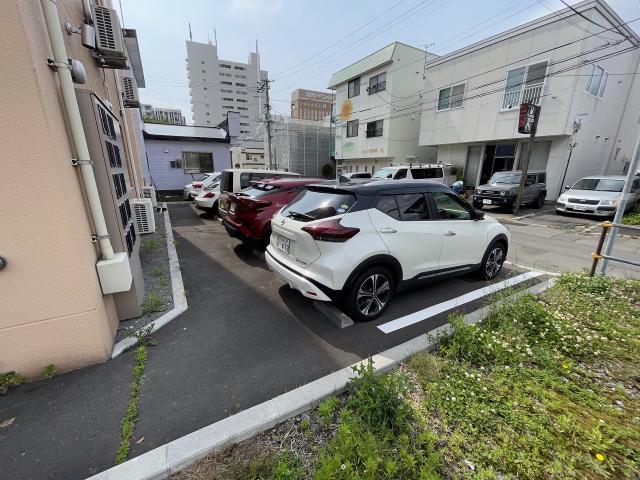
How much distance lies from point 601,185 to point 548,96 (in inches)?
193

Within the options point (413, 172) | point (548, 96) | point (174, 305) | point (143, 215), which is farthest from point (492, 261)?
point (548, 96)

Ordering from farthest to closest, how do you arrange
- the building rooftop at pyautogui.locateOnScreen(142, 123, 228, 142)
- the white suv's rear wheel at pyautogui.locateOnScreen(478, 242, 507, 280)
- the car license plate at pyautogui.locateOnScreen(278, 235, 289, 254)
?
the building rooftop at pyautogui.locateOnScreen(142, 123, 228, 142)
the white suv's rear wheel at pyautogui.locateOnScreen(478, 242, 507, 280)
the car license plate at pyautogui.locateOnScreen(278, 235, 289, 254)

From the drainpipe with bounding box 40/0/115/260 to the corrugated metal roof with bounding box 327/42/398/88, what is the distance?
22103 millimetres

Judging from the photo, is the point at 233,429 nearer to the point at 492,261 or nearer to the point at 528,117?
the point at 492,261

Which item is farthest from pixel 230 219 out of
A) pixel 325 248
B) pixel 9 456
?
pixel 9 456

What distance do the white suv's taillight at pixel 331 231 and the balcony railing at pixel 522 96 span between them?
15620 millimetres

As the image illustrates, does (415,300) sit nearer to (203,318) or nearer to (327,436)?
(327,436)

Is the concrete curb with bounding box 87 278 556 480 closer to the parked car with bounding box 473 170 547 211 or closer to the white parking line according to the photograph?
the white parking line

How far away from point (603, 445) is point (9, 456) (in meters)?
3.89

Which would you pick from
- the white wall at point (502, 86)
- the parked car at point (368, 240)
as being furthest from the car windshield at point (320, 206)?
the white wall at point (502, 86)

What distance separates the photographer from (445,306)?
12.8 ft

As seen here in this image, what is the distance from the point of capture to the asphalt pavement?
76.1 inches

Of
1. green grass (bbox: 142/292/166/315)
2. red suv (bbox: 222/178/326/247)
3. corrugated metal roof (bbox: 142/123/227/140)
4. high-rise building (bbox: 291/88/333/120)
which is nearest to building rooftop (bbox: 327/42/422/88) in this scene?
corrugated metal roof (bbox: 142/123/227/140)

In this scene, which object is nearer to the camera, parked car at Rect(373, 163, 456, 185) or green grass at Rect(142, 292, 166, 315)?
green grass at Rect(142, 292, 166, 315)
